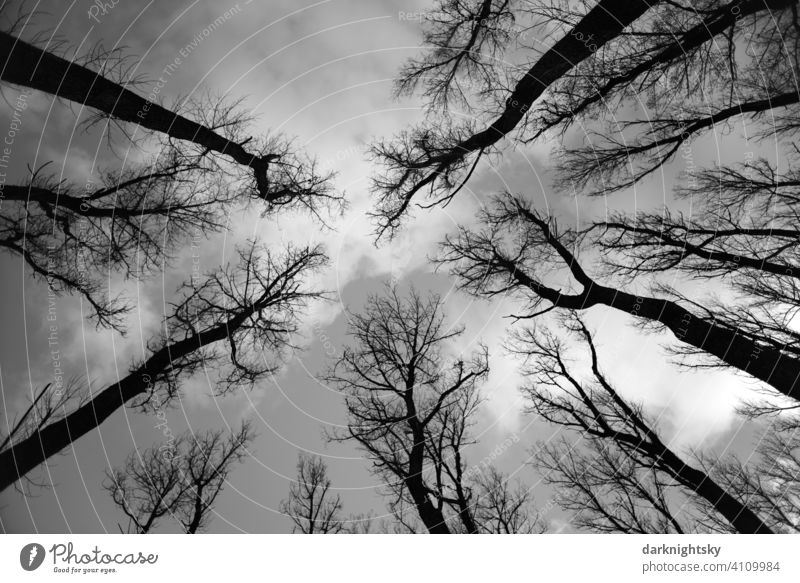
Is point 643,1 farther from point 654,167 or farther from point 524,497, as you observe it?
point 524,497

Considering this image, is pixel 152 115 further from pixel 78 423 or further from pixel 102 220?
pixel 78 423

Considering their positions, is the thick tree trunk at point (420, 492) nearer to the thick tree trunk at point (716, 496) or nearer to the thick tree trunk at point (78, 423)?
the thick tree trunk at point (716, 496)

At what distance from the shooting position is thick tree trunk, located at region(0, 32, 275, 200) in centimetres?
670

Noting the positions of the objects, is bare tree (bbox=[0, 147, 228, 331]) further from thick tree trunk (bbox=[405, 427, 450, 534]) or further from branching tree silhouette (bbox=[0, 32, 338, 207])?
thick tree trunk (bbox=[405, 427, 450, 534])

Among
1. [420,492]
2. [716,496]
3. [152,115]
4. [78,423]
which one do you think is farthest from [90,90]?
[716,496]

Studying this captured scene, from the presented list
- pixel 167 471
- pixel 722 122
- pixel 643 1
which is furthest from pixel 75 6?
pixel 722 122

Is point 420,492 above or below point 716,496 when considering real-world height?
below

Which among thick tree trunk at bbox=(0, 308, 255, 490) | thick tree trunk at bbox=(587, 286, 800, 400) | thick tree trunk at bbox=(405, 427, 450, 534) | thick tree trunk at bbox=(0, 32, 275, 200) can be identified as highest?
thick tree trunk at bbox=(587, 286, 800, 400)

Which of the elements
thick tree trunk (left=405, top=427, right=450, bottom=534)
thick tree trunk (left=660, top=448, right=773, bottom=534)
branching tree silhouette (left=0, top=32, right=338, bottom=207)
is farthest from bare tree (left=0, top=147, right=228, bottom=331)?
thick tree trunk (left=660, top=448, right=773, bottom=534)

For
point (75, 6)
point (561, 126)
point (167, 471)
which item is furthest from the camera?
point (561, 126)

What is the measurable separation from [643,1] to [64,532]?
43.6ft

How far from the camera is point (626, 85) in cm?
774

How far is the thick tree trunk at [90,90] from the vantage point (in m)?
6.70

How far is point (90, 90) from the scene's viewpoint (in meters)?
7.06
